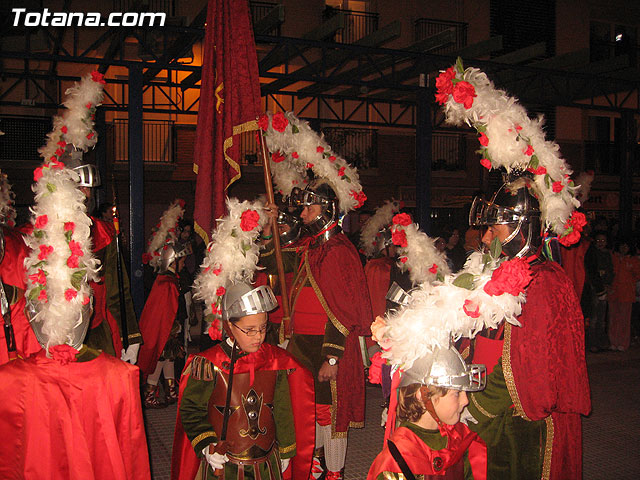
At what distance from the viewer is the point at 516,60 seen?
1230 centimetres

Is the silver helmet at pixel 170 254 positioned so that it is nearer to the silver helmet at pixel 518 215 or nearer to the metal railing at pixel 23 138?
the silver helmet at pixel 518 215

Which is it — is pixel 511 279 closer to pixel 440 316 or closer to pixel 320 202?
pixel 440 316

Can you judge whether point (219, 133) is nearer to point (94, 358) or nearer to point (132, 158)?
point (94, 358)

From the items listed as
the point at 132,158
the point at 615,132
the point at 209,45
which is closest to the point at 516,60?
the point at 132,158

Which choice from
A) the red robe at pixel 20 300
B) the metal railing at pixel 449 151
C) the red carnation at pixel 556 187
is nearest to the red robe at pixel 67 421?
the red robe at pixel 20 300

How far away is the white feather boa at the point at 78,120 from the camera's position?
17.0 ft

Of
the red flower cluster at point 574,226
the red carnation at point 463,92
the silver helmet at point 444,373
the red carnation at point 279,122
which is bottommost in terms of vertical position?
the silver helmet at point 444,373

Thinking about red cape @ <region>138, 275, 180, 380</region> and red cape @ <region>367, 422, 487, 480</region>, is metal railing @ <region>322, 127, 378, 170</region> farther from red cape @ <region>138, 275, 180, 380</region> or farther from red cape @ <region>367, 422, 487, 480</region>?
red cape @ <region>367, 422, 487, 480</region>

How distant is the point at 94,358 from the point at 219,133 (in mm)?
1869

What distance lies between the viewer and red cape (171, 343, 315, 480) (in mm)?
3635

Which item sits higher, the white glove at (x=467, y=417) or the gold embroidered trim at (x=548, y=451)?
the white glove at (x=467, y=417)

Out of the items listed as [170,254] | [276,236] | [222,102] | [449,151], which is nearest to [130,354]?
[276,236]

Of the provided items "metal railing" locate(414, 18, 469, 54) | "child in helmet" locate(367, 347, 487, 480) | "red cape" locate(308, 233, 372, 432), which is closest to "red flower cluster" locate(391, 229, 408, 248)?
"red cape" locate(308, 233, 372, 432)

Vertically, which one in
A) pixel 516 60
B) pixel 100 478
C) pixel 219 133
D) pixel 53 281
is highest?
pixel 516 60
